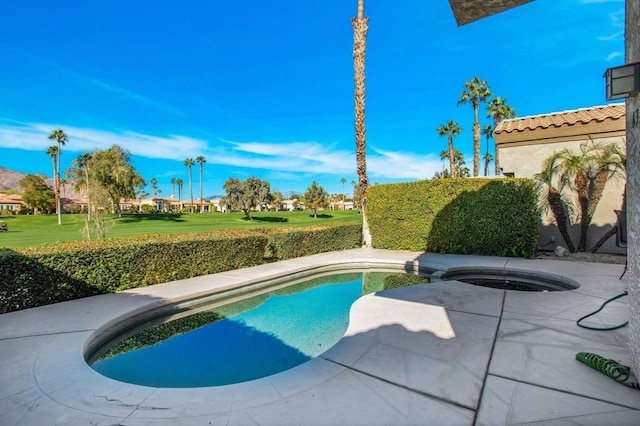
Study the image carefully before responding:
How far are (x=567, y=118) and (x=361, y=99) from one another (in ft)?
26.3

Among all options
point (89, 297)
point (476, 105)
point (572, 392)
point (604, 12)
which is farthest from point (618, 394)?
point (476, 105)

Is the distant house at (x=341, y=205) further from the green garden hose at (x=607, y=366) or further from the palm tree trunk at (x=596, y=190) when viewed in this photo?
the green garden hose at (x=607, y=366)

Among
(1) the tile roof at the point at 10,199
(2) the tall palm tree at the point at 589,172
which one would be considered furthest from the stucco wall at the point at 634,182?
(1) the tile roof at the point at 10,199

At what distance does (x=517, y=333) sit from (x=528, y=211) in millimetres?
7862

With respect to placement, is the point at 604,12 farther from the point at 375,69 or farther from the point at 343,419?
the point at 343,419

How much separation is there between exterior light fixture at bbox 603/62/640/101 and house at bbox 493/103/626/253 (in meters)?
10.3

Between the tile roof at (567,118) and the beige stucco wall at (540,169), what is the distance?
0.64 m

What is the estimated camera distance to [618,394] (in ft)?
8.79

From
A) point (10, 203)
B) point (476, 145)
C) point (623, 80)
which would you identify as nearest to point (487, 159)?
point (476, 145)

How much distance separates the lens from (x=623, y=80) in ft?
8.61

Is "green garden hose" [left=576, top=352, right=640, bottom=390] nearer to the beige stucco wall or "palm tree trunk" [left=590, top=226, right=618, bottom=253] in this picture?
"palm tree trunk" [left=590, top=226, right=618, bottom=253]

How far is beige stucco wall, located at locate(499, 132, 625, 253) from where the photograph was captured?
399 inches

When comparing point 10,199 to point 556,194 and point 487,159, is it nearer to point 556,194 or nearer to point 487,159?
point 487,159

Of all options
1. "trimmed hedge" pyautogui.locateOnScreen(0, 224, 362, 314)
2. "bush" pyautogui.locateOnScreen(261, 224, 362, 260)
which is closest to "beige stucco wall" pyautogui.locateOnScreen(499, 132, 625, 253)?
"bush" pyautogui.locateOnScreen(261, 224, 362, 260)
